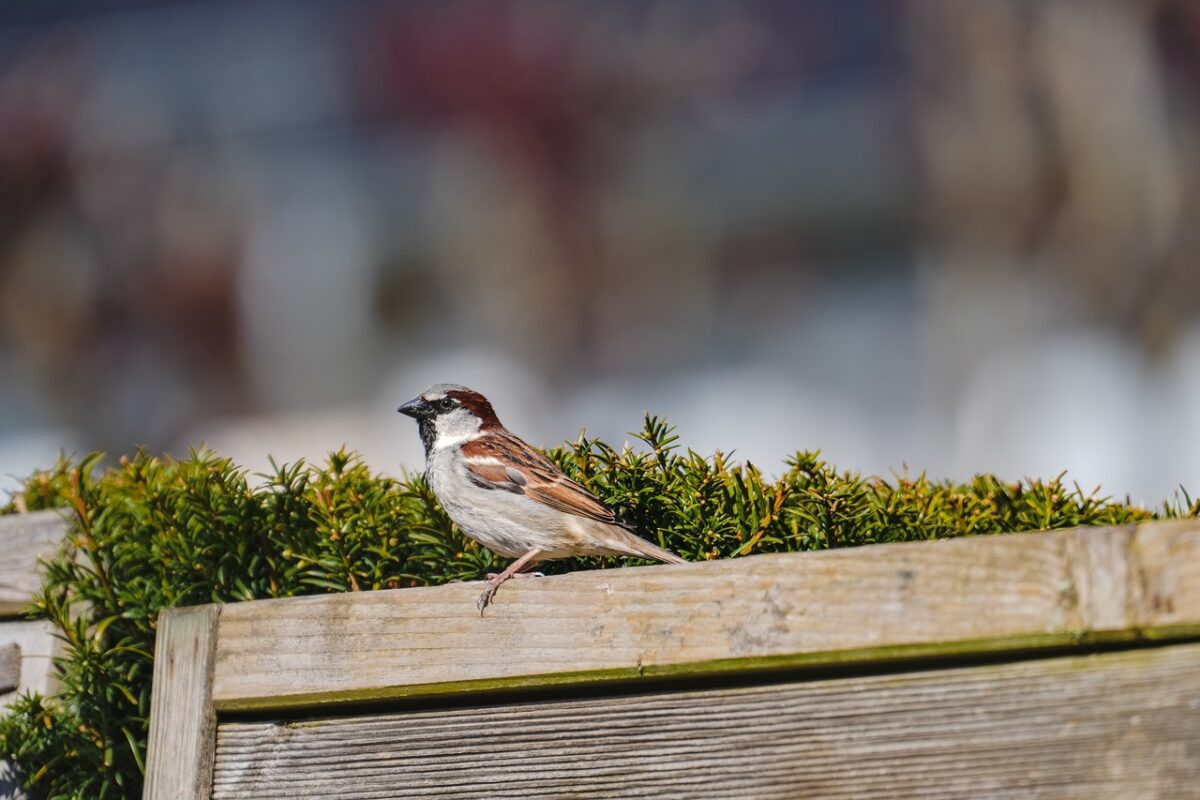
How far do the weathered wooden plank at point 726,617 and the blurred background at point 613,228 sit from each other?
3.63 meters

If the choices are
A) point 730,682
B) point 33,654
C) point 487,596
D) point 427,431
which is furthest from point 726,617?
point 427,431

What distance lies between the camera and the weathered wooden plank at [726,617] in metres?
1.75

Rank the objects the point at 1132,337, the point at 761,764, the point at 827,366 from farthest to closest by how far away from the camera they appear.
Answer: the point at 827,366
the point at 1132,337
the point at 761,764

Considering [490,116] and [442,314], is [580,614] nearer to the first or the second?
[490,116]

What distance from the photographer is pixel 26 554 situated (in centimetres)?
267

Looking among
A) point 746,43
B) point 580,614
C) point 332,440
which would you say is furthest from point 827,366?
point 580,614

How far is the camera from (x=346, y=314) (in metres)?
7.33

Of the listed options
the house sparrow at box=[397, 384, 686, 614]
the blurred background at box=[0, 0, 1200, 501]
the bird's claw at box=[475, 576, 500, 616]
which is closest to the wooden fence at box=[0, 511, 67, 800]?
the house sparrow at box=[397, 384, 686, 614]

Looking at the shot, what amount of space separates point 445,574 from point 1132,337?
12.6ft

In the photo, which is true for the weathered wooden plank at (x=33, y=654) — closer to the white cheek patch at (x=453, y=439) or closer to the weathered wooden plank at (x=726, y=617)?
the weathered wooden plank at (x=726, y=617)

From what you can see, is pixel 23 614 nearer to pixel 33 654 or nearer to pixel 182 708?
pixel 33 654

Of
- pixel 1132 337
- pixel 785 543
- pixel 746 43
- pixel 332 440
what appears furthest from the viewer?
pixel 332 440

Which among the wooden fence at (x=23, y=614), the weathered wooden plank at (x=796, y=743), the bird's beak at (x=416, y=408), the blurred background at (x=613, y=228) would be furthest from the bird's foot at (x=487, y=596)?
the blurred background at (x=613, y=228)

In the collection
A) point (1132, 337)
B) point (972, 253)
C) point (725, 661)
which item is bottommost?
point (725, 661)
